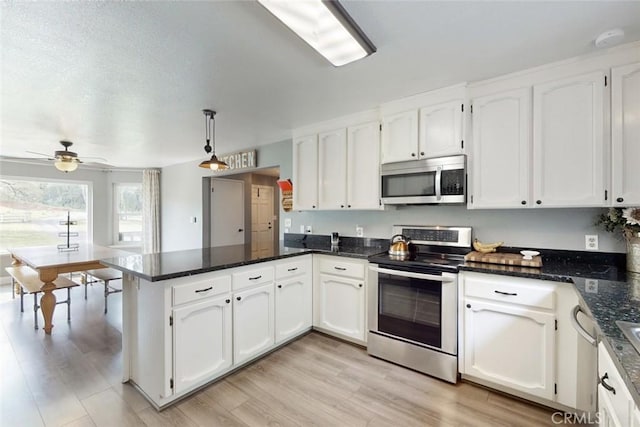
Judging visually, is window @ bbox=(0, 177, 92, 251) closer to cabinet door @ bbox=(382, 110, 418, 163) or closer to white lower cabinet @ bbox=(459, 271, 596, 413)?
cabinet door @ bbox=(382, 110, 418, 163)

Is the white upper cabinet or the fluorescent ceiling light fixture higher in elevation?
the fluorescent ceiling light fixture

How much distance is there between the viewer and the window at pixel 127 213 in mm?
6438

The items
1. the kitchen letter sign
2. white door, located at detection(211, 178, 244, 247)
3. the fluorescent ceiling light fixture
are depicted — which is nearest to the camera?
the fluorescent ceiling light fixture

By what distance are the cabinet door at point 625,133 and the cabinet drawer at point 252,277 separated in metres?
2.57

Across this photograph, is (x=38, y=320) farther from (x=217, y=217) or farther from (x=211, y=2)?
(x=211, y=2)

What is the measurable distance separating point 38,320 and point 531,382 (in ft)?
16.6

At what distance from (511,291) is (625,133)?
1229 millimetres

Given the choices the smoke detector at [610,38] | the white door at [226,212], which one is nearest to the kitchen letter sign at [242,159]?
the white door at [226,212]

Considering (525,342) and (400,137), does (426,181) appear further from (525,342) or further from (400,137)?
(525,342)

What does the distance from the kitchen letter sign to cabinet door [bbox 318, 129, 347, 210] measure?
4.97 ft

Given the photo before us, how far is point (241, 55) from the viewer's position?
185 centimetres

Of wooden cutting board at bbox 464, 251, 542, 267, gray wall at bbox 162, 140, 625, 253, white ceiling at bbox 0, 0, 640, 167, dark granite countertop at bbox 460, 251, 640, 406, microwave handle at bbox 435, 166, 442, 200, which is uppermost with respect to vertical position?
white ceiling at bbox 0, 0, 640, 167

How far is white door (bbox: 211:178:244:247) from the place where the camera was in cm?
544

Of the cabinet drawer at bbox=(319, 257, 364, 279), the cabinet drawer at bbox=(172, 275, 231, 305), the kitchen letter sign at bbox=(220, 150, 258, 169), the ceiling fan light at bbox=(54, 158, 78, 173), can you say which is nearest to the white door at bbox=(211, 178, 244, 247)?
the kitchen letter sign at bbox=(220, 150, 258, 169)
